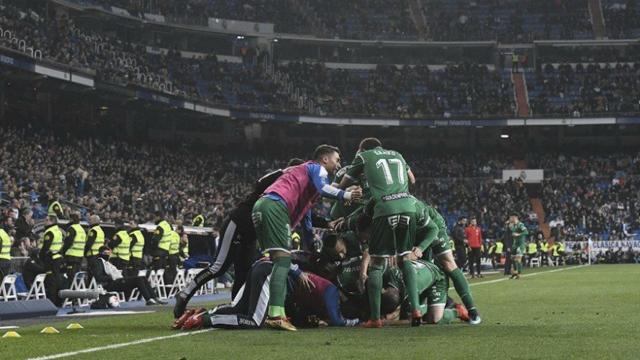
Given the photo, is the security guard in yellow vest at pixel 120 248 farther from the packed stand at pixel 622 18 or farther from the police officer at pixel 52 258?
the packed stand at pixel 622 18

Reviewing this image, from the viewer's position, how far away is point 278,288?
10977 mm

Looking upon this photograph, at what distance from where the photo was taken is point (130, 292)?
896 inches

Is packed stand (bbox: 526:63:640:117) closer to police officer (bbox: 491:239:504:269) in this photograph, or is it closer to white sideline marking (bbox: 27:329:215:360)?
police officer (bbox: 491:239:504:269)

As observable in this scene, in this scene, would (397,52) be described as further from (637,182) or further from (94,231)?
(94,231)

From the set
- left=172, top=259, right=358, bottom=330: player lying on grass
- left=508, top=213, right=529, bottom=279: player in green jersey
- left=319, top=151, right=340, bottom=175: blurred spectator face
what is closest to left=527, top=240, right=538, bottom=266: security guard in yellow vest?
left=508, top=213, right=529, bottom=279: player in green jersey

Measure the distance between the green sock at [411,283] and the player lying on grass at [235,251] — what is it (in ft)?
7.18

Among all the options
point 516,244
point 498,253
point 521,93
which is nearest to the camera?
point 516,244

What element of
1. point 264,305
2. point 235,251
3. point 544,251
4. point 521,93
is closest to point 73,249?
point 235,251

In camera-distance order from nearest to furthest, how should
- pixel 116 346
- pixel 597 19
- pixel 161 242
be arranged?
pixel 116 346, pixel 161 242, pixel 597 19

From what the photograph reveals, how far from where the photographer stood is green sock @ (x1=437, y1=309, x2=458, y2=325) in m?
12.3

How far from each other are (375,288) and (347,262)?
119 centimetres

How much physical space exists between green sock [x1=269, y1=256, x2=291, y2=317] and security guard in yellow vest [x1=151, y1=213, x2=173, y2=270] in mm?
13809

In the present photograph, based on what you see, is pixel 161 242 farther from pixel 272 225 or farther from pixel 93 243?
pixel 272 225

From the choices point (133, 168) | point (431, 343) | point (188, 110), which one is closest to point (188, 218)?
point (133, 168)
